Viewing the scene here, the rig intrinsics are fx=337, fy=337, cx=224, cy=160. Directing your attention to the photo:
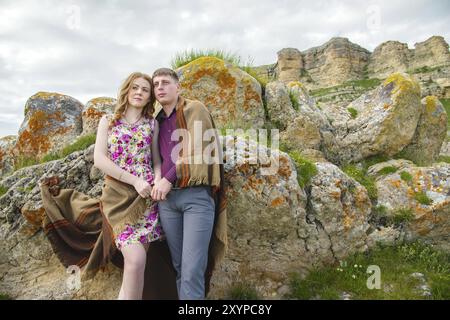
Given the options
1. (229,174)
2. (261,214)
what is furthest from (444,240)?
(229,174)

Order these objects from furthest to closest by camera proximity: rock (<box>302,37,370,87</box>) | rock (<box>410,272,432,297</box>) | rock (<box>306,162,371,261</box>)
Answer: rock (<box>302,37,370,87</box>) → rock (<box>306,162,371,261</box>) → rock (<box>410,272,432,297</box>)

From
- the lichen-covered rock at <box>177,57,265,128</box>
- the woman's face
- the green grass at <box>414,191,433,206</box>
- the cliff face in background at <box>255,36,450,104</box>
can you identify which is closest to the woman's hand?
the woman's face

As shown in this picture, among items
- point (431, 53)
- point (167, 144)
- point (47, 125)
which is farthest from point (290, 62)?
point (167, 144)

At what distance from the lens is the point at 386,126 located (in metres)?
7.98

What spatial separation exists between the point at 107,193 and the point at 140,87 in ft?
4.65

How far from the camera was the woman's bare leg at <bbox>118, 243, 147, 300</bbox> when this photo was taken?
3887 millimetres

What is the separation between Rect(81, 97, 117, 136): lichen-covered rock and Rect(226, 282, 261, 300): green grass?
4.75m

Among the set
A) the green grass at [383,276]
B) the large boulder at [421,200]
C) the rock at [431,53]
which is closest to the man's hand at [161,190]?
the green grass at [383,276]

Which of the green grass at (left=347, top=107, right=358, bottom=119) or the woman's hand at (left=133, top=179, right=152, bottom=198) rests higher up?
the green grass at (left=347, top=107, right=358, bottom=119)

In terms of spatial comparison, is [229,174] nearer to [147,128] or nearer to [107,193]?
[147,128]

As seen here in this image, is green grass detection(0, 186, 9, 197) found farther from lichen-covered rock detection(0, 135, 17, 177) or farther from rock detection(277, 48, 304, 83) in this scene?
rock detection(277, 48, 304, 83)

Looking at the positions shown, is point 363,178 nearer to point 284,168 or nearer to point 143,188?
point 284,168

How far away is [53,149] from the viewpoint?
7.68m

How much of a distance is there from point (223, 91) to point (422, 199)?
456cm
